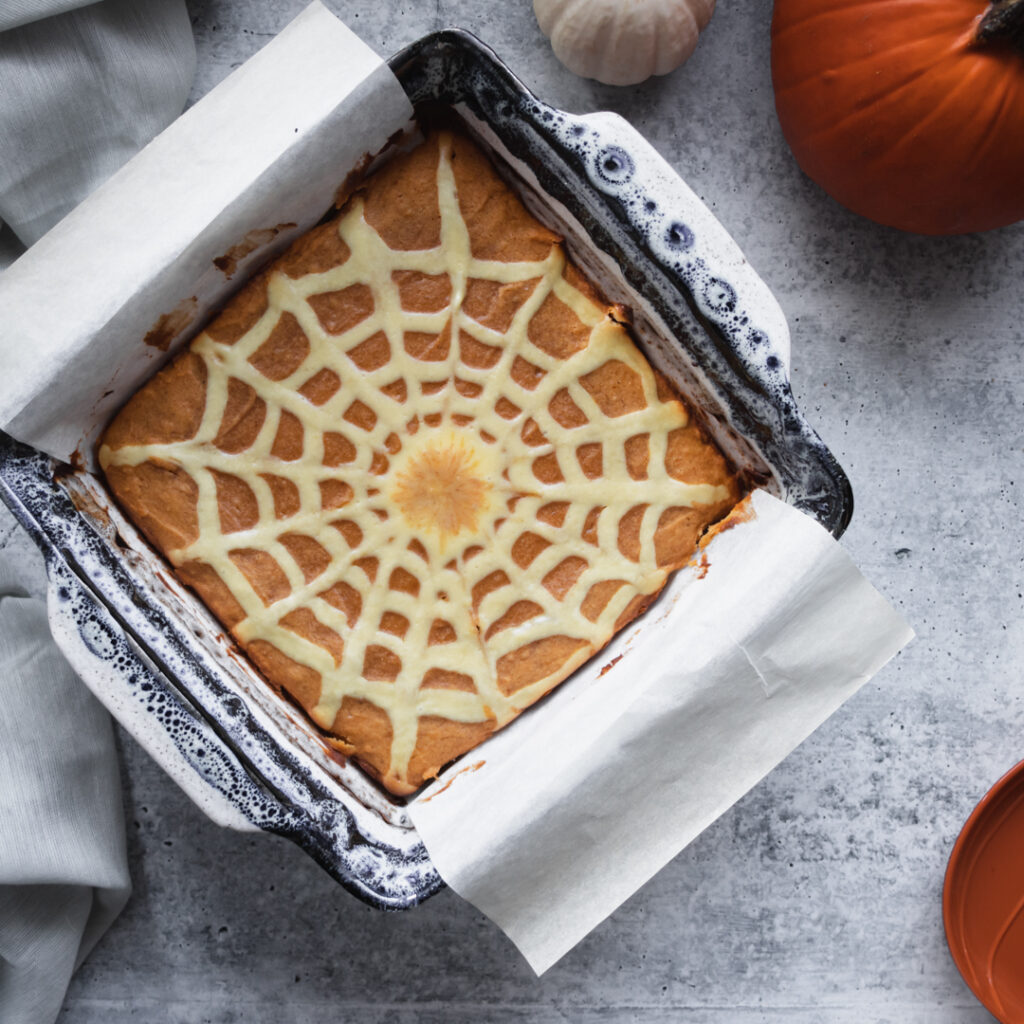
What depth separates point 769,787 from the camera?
1.30 metres

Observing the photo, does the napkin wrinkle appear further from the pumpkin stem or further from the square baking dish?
the pumpkin stem

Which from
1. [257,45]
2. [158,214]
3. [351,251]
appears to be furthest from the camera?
[257,45]

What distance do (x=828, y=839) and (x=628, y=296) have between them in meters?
0.75

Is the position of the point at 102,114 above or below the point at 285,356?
above

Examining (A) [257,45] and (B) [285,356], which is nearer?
(B) [285,356]

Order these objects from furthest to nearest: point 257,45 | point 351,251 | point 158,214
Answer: point 257,45, point 351,251, point 158,214

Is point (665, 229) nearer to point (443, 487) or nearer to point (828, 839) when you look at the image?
point (443, 487)

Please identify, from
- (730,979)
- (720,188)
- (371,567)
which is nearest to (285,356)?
(371,567)

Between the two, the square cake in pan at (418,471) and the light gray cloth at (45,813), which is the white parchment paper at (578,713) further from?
the light gray cloth at (45,813)

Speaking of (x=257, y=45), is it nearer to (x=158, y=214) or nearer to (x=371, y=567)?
(x=158, y=214)

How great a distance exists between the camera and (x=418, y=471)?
117 cm

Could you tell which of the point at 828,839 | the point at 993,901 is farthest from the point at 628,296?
the point at 993,901

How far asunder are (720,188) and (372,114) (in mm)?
469

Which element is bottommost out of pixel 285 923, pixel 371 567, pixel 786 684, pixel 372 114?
pixel 285 923
